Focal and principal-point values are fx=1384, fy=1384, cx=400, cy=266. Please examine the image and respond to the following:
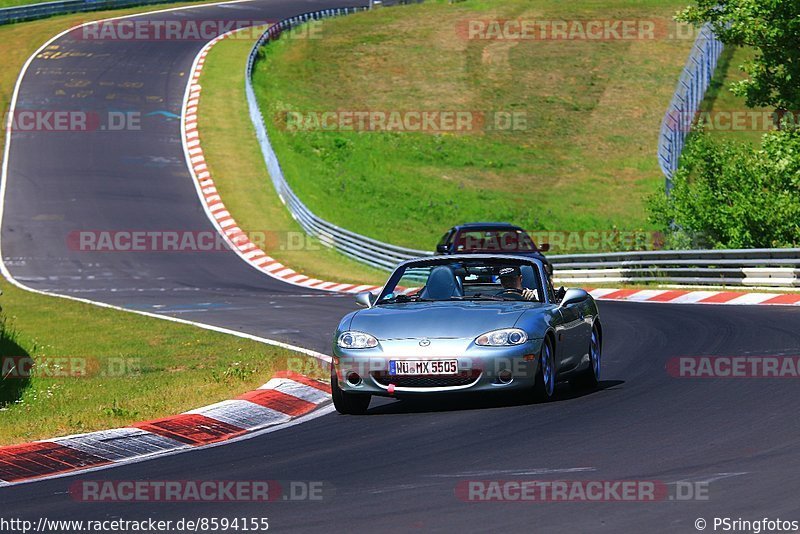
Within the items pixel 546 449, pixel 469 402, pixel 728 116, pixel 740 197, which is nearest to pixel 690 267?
pixel 740 197

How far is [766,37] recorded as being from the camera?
29.4 m

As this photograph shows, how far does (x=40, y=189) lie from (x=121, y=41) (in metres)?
24.5

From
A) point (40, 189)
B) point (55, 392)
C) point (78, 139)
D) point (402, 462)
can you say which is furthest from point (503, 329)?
point (78, 139)

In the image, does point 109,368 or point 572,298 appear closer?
point 572,298

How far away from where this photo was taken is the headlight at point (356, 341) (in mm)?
11625

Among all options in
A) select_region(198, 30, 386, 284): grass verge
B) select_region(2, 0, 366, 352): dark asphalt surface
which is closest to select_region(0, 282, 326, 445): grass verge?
select_region(2, 0, 366, 352): dark asphalt surface

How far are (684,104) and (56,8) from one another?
40795 millimetres

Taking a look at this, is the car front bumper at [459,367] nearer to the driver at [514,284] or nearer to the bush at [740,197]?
the driver at [514,284]

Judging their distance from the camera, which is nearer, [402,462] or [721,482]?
[721,482]

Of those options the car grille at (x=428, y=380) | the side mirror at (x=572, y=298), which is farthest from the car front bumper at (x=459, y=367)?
the side mirror at (x=572, y=298)

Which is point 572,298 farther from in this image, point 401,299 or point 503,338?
point 401,299

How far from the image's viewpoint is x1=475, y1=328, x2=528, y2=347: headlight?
37.3 feet

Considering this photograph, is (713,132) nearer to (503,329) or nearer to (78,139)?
(78,139)

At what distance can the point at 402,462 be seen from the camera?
8.93m
